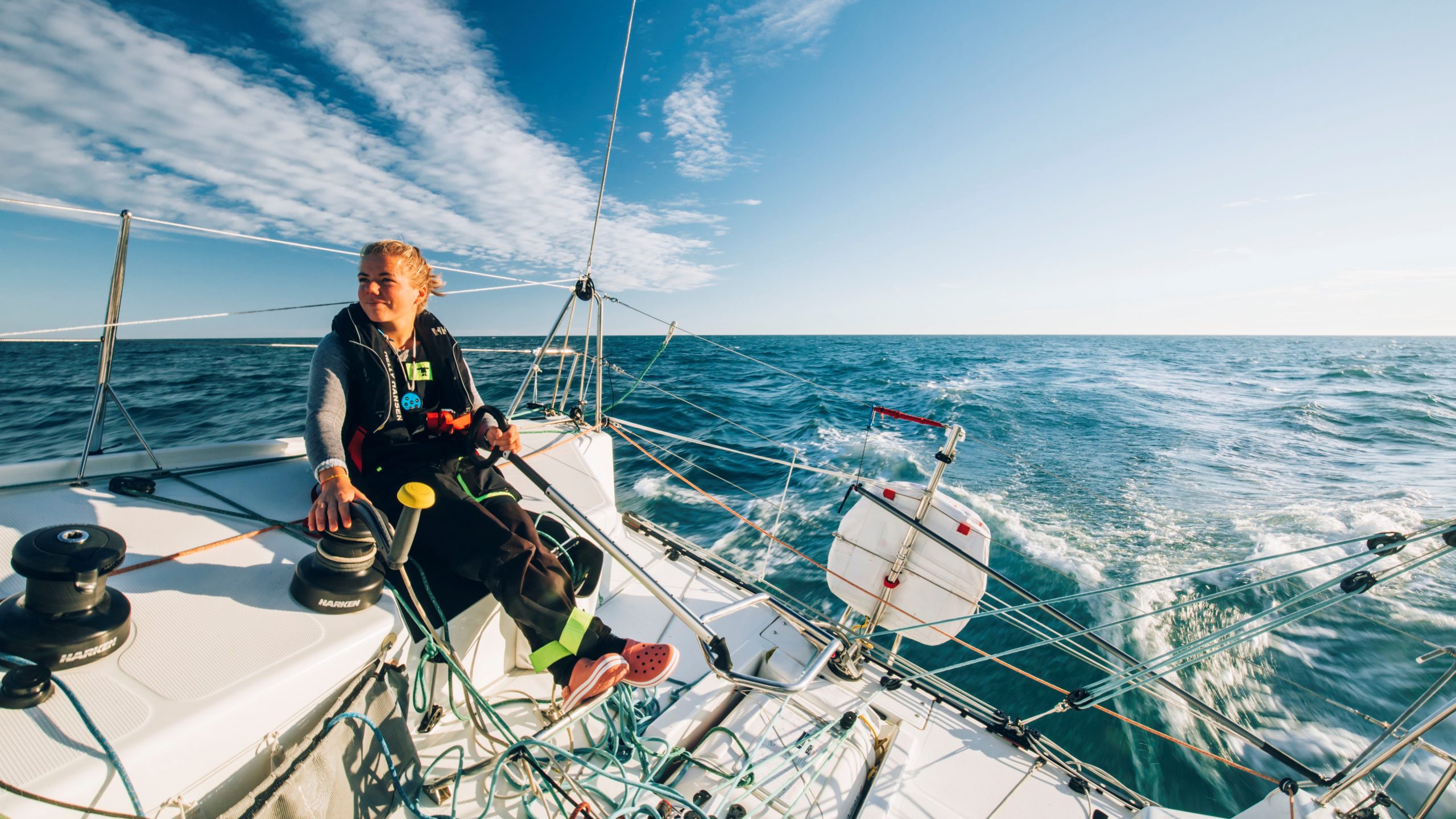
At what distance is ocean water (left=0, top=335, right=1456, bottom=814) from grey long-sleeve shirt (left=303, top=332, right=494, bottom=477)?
198cm

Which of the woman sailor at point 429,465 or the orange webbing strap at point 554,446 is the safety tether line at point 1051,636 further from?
the woman sailor at point 429,465

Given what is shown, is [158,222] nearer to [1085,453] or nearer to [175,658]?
[175,658]

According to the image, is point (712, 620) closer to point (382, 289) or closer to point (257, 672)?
point (257, 672)

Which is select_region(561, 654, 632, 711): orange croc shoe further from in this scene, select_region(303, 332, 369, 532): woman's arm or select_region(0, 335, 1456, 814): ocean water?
select_region(0, 335, 1456, 814): ocean water

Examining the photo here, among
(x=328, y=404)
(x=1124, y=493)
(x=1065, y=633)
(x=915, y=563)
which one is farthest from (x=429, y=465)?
(x=1124, y=493)

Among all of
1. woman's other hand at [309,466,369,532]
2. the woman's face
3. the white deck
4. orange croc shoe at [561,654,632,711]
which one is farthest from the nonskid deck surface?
the woman's face

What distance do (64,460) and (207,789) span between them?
1505 millimetres

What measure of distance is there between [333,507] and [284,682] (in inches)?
15.9

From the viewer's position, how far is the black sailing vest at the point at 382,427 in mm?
1649

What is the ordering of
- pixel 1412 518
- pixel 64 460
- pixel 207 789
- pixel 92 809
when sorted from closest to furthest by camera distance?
pixel 92 809 < pixel 207 789 < pixel 64 460 < pixel 1412 518

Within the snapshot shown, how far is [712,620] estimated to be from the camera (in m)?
1.17

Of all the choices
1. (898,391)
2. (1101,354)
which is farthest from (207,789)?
(1101,354)

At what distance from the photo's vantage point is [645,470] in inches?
264

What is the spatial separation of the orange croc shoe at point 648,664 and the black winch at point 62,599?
3.36 feet
